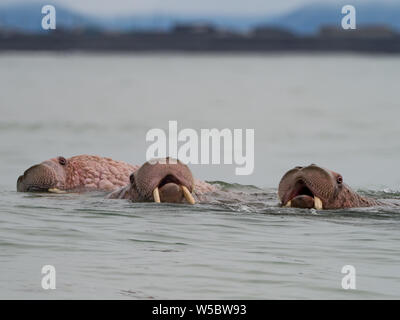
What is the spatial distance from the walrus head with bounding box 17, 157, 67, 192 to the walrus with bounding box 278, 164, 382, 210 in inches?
115

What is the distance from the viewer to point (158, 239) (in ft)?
40.6

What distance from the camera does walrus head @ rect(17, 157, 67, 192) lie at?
1485cm

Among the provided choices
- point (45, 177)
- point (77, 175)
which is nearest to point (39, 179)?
point (45, 177)

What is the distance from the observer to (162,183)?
13297mm

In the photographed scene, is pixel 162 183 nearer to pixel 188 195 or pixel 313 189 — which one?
pixel 188 195

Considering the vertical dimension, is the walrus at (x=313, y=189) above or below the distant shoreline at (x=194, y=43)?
below

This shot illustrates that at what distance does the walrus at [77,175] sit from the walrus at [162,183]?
1294 millimetres

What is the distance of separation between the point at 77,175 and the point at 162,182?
6.83 feet

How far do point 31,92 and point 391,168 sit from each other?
141ft

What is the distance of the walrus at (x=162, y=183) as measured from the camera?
12945 millimetres

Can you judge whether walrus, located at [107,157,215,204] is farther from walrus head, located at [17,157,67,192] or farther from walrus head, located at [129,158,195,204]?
walrus head, located at [17,157,67,192]

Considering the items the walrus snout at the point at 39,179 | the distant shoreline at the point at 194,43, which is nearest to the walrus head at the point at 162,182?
the walrus snout at the point at 39,179

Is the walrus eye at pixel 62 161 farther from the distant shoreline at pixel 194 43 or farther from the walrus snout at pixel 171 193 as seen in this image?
the distant shoreline at pixel 194 43
